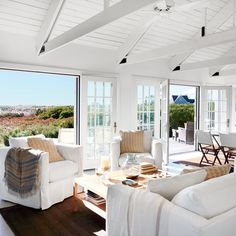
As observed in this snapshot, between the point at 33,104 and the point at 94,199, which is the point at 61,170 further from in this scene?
the point at 33,104

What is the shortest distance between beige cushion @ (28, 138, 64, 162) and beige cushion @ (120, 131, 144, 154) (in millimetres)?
1207

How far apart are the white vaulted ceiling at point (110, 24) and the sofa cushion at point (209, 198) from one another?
2344 millimetres

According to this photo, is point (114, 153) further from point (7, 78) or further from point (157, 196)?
point (7, 78)

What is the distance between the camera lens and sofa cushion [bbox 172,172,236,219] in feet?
5.16

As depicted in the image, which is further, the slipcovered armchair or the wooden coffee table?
the slipcovered armchair

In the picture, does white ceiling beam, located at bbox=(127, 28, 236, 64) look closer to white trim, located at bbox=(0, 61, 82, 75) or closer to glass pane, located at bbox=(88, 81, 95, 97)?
→ glass pane, located at bbox=(88, 81, 95, 97)

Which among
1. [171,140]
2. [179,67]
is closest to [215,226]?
[179,67]

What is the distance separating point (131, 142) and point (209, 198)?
309 cm

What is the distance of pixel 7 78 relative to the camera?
766cm

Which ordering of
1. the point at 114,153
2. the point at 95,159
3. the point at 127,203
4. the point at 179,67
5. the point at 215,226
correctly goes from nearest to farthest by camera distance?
the point at 215,226
the point at 127,203
the point at 114,153
the point at 95,159
the point at 179,67

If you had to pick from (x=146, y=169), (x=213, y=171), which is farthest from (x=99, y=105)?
(x=213, y=171)

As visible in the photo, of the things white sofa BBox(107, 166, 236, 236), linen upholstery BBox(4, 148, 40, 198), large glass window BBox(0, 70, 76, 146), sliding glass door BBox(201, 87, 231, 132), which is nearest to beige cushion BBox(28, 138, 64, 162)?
linen upholstery BBox(4, 148, 40, 198)

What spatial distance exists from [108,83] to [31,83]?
3676 mm

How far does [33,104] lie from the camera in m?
8.31
